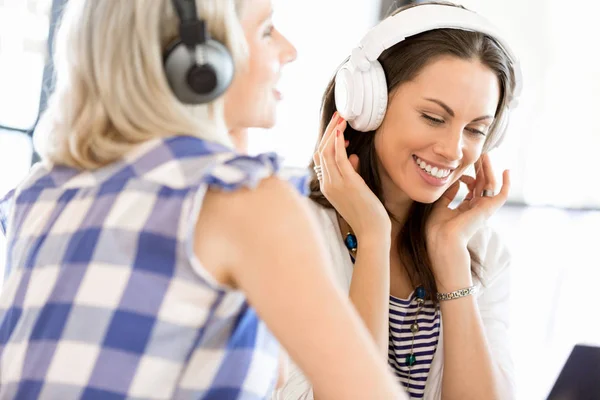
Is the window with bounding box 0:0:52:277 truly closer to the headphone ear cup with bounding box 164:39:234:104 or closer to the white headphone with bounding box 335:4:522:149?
the white headphone with bounding box 335:4:522:149

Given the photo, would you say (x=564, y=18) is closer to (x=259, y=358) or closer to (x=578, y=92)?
(x=578, y=92)

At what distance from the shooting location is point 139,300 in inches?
27.1

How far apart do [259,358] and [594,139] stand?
5.18 feet

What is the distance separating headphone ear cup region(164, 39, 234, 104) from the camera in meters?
0.72

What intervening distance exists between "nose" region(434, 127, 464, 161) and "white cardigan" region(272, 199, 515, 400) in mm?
282

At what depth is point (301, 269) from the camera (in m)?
0.65

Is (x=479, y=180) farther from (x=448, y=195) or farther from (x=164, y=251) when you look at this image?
(x=164, y=251)

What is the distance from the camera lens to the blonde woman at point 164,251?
0.66m

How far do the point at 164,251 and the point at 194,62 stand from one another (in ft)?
0.64

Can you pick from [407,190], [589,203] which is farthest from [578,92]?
[407,190]

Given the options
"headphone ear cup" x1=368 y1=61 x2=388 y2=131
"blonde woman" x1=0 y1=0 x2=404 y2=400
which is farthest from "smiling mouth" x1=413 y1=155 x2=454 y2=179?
"blonde woman" x1=0 y1=0 x2=404 y2=400

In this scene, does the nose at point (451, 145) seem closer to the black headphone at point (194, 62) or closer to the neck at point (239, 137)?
the neck at point (239, 137)

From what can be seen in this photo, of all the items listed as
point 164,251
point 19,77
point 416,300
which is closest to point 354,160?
point 416,300

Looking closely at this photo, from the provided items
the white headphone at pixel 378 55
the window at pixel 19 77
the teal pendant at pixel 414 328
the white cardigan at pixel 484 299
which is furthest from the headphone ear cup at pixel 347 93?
the window at pixel 19 77
